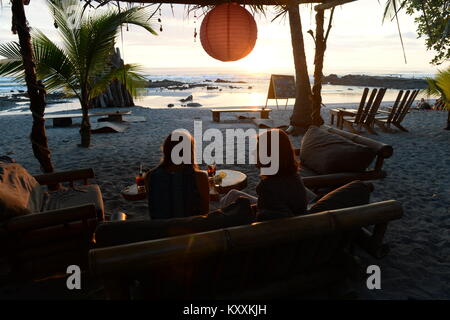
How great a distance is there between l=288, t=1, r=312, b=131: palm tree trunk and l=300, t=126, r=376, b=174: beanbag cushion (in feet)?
14.4

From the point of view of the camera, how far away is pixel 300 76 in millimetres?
8680

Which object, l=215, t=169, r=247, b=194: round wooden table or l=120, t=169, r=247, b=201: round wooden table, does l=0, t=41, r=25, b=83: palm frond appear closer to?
l=120, t=169, r=247, b=201: round wooden table

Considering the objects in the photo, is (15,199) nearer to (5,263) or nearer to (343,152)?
(5,263)

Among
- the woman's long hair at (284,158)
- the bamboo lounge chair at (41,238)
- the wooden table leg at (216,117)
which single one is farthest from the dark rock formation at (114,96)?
the woman's long hair at (284,158)

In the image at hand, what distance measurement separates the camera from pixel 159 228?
1.65 metres

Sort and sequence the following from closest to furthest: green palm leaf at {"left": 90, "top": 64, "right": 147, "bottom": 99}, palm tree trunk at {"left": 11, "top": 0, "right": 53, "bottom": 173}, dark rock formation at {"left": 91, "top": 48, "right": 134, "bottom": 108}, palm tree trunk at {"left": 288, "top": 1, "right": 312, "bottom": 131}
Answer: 1. palm tree trunk at {"left": 11, "top": 0, "right": 53, "bottom": 173}
2. green palm leaf at {"left": 90, "top": 64, "right": 147, "bottom": 99}
3. palm tree trunk at {"left": 288, "top": 1, "right": 312, "bottom": 131}
4. dark rock formation at {"left": 91, "top": 48, "right": 134, "bottom": 108}

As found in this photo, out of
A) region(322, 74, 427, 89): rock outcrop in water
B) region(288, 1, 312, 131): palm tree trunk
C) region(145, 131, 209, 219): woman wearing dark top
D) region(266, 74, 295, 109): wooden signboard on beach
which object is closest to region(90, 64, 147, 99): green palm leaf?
region(288, 1, 312, 131): palm tree trunk

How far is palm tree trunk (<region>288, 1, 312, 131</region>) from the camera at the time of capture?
8.24 metres

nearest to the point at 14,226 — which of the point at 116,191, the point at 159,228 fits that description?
the point at 159,228

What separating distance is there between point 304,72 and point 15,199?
7.72 metres

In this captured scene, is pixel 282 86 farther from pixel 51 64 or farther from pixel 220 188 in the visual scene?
pixel 220 188

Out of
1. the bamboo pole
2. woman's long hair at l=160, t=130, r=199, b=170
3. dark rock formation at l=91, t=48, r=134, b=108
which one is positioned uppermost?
the bamboo pole

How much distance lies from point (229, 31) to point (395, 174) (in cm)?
376

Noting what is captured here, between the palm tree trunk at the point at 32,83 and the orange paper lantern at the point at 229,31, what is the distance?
7.97ft
